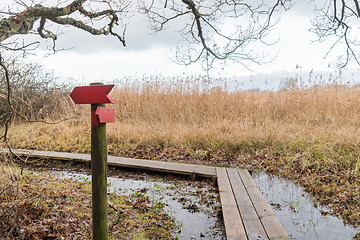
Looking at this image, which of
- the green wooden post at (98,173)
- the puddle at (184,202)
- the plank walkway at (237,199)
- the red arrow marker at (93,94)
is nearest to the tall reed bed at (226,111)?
the plank walkway at (237,199)

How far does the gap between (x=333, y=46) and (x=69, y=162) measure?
19.3ft

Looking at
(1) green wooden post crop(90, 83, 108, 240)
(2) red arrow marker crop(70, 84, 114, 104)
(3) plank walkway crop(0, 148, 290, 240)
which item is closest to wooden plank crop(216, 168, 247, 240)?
(3) plank walkway crop(0, 148, 290, 240)

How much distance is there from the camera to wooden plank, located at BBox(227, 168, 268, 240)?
2537 millimetres

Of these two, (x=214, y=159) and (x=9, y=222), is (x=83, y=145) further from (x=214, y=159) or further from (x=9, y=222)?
(x=9, y=222)

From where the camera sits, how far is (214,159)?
562cm

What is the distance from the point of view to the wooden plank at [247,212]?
254cm

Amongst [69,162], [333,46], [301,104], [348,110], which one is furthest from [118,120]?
[348,110]

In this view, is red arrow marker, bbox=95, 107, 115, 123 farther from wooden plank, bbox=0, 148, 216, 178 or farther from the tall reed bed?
the tall reed bed

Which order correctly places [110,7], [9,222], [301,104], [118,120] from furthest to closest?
→ 1. [118,120]
2. [301,104]
3. [110,7]
4. [9,222]

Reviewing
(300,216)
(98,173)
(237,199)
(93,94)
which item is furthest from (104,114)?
(300,216)

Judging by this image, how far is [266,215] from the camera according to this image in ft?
9.43

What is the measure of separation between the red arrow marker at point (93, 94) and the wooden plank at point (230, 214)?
1.60 m

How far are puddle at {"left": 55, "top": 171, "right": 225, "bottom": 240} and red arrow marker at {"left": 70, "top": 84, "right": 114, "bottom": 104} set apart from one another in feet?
5.25

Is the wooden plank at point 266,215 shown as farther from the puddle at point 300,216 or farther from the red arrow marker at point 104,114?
the red arrow marker at point 104,114
